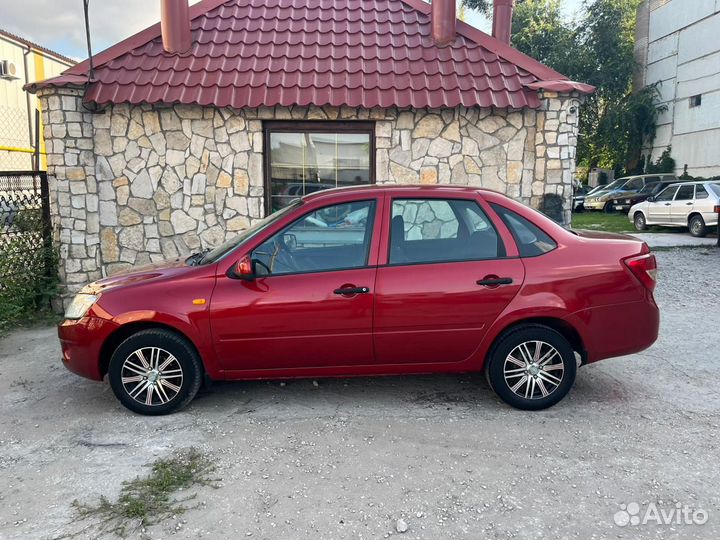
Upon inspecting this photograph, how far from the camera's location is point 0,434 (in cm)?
431

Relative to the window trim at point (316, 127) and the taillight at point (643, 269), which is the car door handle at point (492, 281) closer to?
the taillight at point (643, 269)

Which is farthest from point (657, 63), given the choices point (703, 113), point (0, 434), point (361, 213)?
point (0, 434)

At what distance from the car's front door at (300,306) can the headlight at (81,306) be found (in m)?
1.01

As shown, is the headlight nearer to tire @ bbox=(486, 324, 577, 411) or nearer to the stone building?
tire @ bbox=(486, 324, 577, 411)

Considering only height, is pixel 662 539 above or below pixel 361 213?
below

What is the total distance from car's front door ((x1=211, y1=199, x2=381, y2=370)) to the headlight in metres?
1.01

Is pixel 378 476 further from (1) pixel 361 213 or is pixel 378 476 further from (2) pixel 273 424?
(1) pixel 361 213

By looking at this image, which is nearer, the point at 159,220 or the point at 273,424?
the point at 273,424

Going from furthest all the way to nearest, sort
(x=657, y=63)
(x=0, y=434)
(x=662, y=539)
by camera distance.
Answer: (x=657, y=63) → (x=0, y=434) → (x=662, y=539)

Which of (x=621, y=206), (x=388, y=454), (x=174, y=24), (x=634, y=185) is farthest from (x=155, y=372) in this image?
(x=634, y=185)

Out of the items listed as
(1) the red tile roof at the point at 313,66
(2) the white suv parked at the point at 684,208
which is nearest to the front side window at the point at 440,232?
(1) the red tile roof at the point at 313,66

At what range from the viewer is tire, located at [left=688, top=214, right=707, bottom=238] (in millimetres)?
16812

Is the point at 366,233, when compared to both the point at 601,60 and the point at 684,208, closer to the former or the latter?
the point at 684,208

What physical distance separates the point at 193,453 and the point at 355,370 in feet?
→ 4.28
